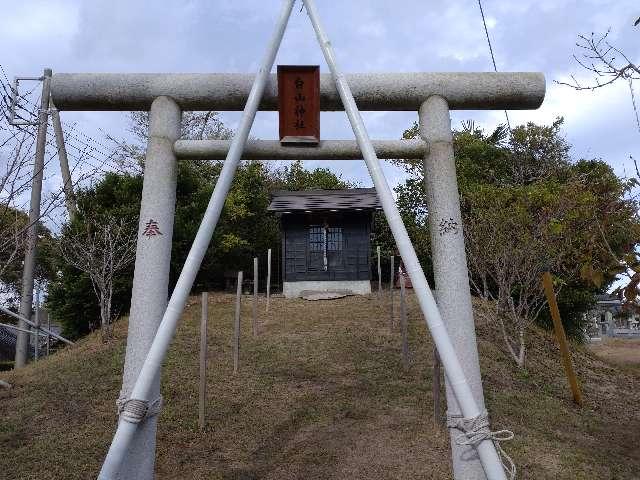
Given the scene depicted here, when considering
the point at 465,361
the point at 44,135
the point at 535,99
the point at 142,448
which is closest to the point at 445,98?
the point at 535,99

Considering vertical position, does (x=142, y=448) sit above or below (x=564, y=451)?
above

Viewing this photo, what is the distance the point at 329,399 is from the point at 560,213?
29.8 ft

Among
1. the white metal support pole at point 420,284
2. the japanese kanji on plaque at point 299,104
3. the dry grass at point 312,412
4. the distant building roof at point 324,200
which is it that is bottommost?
the dry grass at point 312,412

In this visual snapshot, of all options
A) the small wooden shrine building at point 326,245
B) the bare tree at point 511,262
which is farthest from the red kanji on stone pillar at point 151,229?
the small wooden shrine building at point 326,245

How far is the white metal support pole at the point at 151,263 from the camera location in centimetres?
435

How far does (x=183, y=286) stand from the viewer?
3875 mm

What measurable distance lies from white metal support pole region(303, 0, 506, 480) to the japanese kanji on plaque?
30 cm

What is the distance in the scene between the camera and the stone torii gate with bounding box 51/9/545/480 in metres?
4.60

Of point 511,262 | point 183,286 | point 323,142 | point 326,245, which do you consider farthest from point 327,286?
point 183,286

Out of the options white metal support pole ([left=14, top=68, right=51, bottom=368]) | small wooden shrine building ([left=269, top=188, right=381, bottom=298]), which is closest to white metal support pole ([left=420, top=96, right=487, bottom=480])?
white metal support pole ([left=14, top=68, right=51, bottom=368])

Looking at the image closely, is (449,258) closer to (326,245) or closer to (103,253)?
(103,253)

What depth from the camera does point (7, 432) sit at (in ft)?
25.0

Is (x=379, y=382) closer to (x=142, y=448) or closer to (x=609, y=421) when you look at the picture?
(x=609, y=421)

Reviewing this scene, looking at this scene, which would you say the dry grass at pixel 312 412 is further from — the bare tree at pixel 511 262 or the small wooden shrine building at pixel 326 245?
the small wooden shrine building at pixel 326 245
